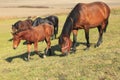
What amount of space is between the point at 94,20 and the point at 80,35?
5.07 metres

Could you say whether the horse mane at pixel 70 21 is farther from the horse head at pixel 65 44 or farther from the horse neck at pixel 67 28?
the horse head at pixel 65 44

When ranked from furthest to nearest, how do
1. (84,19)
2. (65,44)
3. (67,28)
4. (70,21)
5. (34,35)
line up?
(34,35), (84,19), (70,21), (67,28), (65,44)

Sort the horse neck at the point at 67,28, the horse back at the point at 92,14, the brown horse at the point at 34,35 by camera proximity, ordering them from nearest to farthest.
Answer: the horse neck at the point at 67,28 < the brown horse at the point at 34,35 < the horse back at the point at 92,14

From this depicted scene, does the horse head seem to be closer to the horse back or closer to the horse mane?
the horse mane

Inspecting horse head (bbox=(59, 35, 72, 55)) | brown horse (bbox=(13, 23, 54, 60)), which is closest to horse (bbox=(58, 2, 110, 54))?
horse head (bbox=(59, 35, 72, 55))

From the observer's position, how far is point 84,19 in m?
14.3

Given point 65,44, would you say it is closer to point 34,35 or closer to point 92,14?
point 34,35

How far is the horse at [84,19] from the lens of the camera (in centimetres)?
1355

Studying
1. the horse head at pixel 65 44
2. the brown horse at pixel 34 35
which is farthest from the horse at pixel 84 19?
the brown horse at pixel 34 35

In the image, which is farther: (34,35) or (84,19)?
(34,35)

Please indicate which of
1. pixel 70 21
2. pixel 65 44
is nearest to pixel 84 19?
pixel 70 21

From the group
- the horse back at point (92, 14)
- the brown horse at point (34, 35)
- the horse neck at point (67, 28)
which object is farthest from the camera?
the horse back at point (92, 14)

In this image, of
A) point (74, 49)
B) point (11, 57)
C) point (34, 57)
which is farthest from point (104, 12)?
point (11, 57)

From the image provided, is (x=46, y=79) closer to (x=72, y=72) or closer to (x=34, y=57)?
(x=72, y=72)
